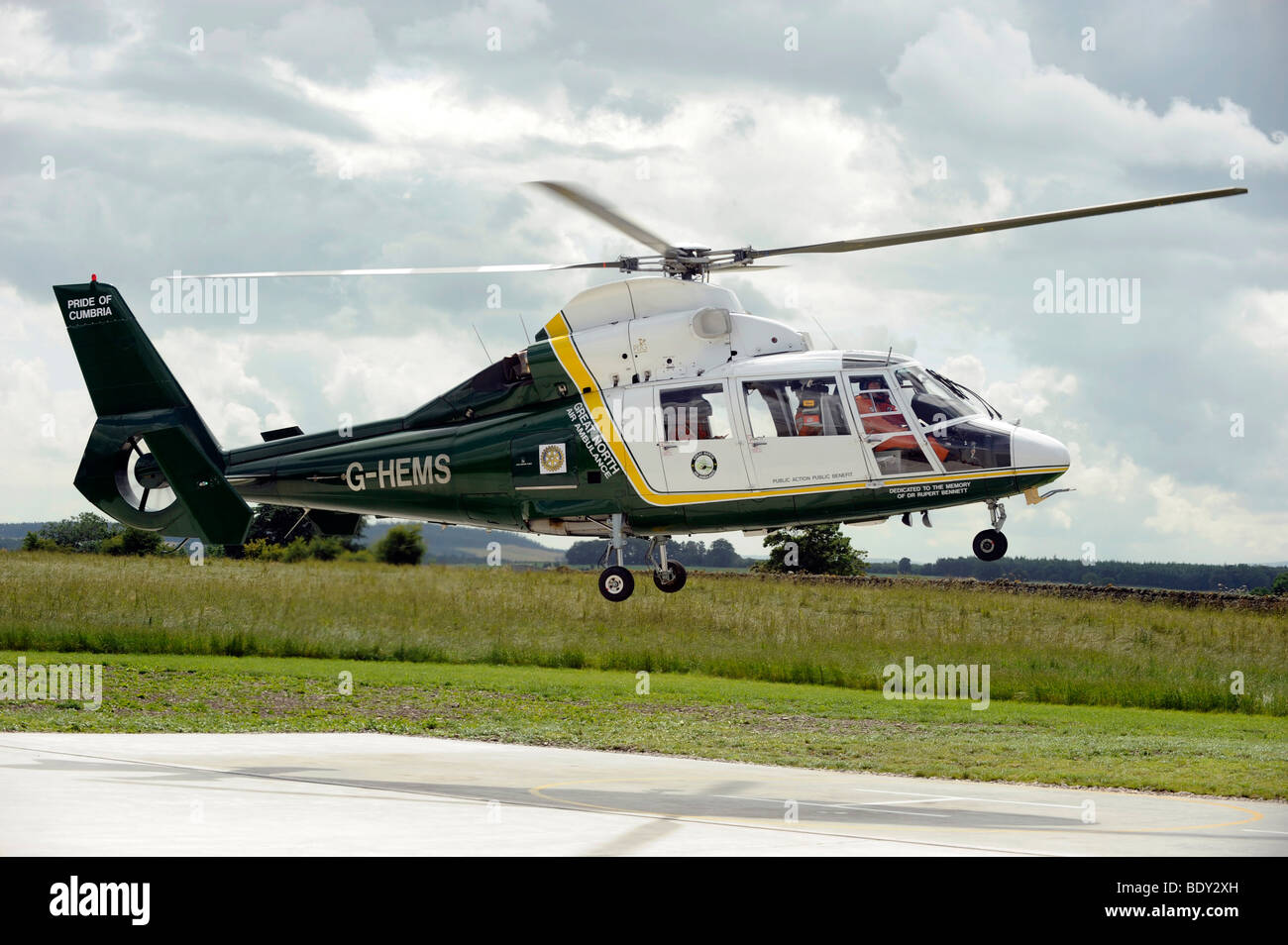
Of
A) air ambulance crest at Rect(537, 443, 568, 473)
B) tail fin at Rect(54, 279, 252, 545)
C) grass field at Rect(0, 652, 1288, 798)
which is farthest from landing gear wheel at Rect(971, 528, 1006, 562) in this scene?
tail fin at Rect(54, 279, 252, 545)

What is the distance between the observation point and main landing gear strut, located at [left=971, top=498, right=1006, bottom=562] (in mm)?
19469

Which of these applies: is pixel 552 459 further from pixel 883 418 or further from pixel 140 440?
pixel 140 440

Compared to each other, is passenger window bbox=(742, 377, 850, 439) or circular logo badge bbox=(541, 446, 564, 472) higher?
passenger window bbox=(742, 377, 850, 439)

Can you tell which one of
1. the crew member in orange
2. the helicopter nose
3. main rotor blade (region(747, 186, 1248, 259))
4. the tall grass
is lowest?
the tall grass

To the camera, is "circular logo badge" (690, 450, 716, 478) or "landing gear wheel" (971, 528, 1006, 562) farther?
"circular logo badge" (690, 450, 716, 478)

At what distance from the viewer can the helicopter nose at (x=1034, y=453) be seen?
1962cm

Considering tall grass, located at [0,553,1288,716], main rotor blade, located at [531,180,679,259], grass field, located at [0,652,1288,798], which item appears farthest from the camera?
tall grass, located at [0,553,1288,716]

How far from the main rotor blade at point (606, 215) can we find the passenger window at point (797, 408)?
268cm

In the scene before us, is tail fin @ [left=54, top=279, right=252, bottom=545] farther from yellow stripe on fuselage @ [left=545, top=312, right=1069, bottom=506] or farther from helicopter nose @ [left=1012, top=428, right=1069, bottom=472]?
helicopter nose @ [left=1012, top=428, right=1069, bottom=472]

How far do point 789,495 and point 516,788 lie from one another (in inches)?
228

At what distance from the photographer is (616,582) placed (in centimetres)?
2152

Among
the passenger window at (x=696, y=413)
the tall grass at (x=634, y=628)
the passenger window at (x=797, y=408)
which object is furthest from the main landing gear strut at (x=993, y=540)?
the tall grass at (x=634, y=628)

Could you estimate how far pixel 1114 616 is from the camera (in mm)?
51344

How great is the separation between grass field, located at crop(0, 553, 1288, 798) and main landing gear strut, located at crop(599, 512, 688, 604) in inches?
205
